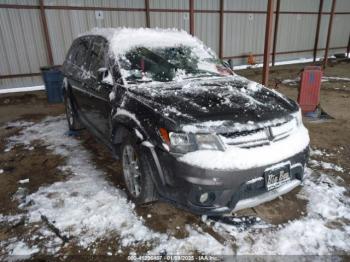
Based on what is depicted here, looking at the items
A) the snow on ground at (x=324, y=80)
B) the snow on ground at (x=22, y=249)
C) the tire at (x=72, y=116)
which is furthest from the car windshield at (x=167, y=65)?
the snow on ground at (x=324, y=80)

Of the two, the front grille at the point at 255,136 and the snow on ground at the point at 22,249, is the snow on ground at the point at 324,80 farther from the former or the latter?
the snow on ground at the point at 22,249

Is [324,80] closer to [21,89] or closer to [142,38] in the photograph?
[142,38]

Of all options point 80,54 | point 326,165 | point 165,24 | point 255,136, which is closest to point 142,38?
point 80,54

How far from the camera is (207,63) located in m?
3.91

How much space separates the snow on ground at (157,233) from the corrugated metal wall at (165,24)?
23.7 ft

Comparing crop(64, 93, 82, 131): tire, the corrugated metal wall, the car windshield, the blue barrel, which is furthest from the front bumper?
the corrugated metal wall

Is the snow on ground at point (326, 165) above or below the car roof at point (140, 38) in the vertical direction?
below

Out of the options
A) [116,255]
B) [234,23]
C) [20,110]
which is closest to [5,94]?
[20,110]

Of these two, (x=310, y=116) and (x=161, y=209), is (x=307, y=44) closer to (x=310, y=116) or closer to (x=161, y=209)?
(x=310, y=116)

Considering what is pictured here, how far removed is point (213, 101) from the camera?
2791 millimetres

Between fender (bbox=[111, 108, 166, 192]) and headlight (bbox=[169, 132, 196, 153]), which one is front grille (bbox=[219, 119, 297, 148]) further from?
fender (bbox=[111, 108, 166, 192])

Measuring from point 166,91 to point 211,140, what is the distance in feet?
3.01

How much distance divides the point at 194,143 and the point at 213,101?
2.03 ft

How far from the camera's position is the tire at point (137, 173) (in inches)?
106
